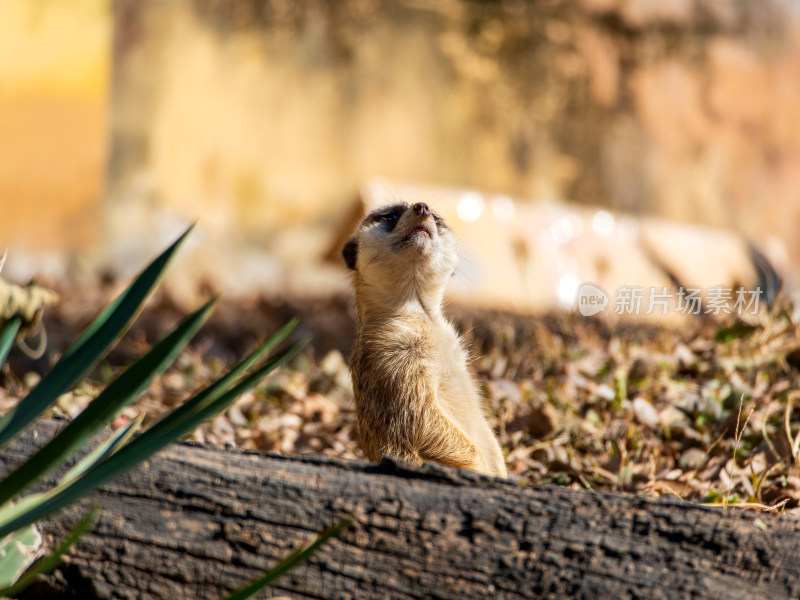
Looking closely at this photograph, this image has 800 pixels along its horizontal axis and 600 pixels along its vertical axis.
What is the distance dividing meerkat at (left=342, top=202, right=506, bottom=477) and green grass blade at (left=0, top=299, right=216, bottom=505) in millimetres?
1186

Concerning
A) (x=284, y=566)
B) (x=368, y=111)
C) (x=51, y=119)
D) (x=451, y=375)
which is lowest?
(x=284, y=566)

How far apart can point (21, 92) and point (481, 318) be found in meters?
4.24

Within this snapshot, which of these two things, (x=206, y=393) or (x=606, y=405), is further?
(x=606, y=405)

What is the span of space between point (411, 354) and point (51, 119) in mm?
5545

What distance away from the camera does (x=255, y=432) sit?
3.31 m

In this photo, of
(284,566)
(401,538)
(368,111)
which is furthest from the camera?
(368,111)

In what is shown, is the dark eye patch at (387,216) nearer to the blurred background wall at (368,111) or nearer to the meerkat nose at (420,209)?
the meerkat nose at (420,209)

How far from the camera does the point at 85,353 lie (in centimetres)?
133

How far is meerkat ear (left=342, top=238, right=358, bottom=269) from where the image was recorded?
2.82 m

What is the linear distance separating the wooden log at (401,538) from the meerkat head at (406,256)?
0.91 meters

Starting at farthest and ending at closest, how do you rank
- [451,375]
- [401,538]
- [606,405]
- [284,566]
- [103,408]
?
[606,405]
[451,375]
[401,538]
[103,408]
[284,566]

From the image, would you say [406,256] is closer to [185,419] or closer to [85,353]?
[85,353]

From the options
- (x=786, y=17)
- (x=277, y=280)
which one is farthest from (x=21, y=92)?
(x=786, y=17)

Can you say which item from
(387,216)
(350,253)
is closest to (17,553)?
(350,253)
